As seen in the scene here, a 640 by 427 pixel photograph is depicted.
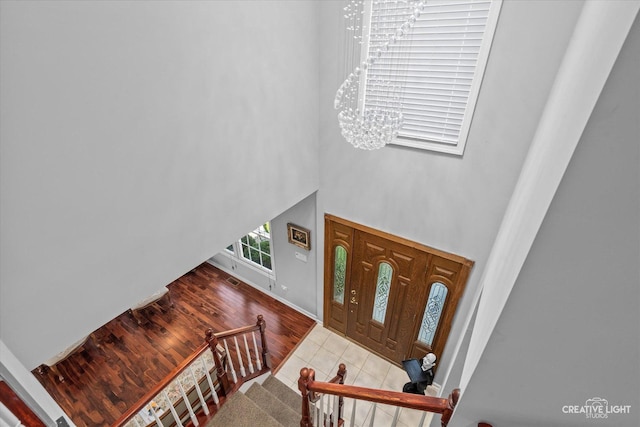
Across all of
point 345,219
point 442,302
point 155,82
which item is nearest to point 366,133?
point 155,82

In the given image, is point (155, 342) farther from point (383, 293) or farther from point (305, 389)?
point (305, 389)

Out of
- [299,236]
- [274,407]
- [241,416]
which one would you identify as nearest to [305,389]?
[241,416]

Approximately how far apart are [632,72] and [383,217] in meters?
2.92

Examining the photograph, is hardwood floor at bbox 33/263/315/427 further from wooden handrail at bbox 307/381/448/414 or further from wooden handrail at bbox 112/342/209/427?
wooden handrail at bbox 307/381/448/414

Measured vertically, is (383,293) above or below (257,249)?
above

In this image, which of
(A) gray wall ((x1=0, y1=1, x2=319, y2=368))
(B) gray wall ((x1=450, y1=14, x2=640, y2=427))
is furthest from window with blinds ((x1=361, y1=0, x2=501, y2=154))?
(B) gray wall ((x1=450, y1=14, x2=640, y2=427))

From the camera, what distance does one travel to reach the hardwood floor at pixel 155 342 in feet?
14.3

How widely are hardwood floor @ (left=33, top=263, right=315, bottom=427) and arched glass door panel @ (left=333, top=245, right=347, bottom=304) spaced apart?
2.97ft

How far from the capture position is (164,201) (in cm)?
223

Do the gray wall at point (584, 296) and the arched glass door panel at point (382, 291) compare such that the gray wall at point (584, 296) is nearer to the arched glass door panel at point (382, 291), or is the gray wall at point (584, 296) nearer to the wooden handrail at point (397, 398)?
the wooden handrail at point (397, 398)

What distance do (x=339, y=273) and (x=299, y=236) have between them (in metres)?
0.81

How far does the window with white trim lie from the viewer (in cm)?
547

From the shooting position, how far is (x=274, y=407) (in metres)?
3.44

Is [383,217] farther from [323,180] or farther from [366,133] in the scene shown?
[366,133]
